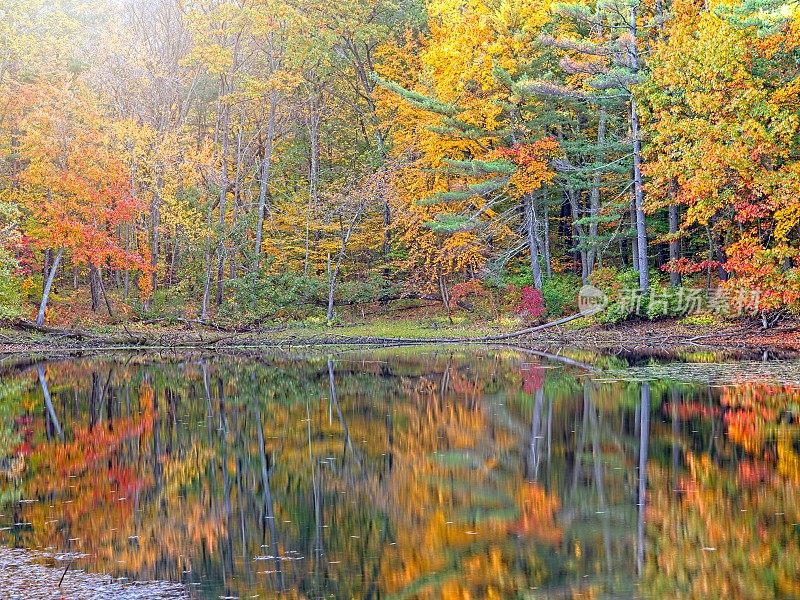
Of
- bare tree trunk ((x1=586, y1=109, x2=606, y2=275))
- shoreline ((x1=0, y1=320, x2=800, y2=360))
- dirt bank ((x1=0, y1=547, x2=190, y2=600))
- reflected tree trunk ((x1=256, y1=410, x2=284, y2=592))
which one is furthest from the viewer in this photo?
bare tree trunk ((x1=586, y1=109, x2=606, y2=275))

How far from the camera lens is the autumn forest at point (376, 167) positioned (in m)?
30.9

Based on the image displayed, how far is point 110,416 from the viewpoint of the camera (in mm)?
16297

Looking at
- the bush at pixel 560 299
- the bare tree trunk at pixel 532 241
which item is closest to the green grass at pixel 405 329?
the bush at pixel 560 299

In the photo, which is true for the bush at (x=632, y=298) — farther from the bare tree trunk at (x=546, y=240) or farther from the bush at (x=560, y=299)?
the bare tree trunk at (x=546, y=240)

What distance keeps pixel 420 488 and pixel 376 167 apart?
29351 millimetres

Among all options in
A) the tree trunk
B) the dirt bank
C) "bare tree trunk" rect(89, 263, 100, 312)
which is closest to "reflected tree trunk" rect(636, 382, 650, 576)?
the dirt bank

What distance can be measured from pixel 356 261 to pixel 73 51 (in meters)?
15.0

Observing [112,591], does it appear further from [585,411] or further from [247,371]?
[247,371]

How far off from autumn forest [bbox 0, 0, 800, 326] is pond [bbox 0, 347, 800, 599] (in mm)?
13672

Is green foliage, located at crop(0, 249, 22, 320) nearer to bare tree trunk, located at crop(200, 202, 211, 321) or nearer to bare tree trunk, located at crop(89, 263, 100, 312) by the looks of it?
bare tree trunk, located at crop(89, 263, 100, 312)

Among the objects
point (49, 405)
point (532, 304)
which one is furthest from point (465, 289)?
point (49, 405)

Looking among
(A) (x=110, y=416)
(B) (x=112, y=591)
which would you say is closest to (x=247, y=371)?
(A) (x=110, y=416)

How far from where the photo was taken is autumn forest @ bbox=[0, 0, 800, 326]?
1216 inches

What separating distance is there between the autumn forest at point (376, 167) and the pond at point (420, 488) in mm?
13672
